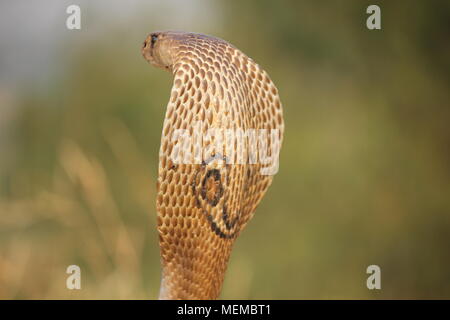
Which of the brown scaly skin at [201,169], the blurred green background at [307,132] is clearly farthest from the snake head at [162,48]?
the blurred green background at [307,132]

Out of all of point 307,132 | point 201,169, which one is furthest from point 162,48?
point 307,132

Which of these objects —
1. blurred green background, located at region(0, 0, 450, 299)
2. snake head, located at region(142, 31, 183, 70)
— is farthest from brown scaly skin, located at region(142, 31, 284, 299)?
blurred green background, located at region(0, 0, 450, 299)

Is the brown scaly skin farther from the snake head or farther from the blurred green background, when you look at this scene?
the blurred green background

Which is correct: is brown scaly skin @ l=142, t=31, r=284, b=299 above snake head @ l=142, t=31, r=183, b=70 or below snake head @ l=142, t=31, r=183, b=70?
below

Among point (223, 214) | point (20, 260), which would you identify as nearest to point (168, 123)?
point (223, 214)

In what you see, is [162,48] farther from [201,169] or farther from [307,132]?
[307,132]

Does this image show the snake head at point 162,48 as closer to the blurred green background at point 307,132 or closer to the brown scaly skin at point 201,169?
the brown scaly skin at point 201,169
